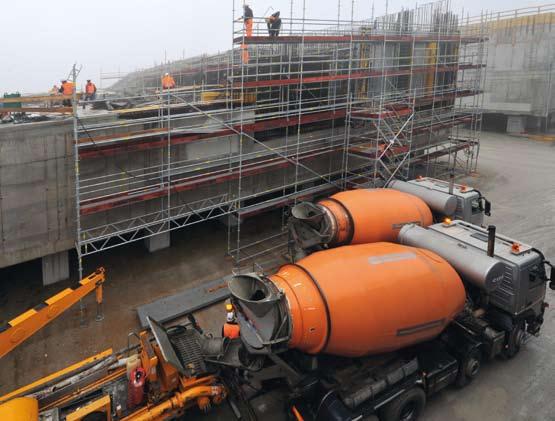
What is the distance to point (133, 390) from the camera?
233 inches

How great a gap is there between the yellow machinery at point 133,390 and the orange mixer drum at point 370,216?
4116 mm

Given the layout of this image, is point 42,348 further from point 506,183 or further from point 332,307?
point 506,183

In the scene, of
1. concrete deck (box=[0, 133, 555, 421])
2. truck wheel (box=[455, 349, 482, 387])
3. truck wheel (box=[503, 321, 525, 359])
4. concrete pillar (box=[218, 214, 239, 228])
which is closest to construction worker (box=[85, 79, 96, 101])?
concrete deck (box=[0, 133, 555, 421])

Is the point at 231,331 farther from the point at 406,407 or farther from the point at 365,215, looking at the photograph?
the point at 365,215

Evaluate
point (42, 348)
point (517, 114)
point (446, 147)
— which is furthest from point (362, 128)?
point (517, 114)

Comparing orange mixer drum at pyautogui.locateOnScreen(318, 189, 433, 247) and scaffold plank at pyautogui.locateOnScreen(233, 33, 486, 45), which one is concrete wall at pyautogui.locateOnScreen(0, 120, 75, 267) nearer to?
scaffold plank at pyautogui.locateOnScreen(233, 33, 486, 45)

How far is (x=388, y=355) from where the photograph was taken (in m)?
6.83

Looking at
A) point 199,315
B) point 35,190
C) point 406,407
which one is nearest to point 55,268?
point 35,190

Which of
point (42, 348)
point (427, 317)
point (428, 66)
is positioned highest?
point (428, 66)

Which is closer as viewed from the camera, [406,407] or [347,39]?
[406,407]

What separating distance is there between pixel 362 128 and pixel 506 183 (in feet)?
25.9

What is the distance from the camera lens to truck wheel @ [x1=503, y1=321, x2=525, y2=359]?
26.1 ft

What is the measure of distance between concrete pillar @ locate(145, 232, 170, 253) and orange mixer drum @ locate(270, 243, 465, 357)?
641cm

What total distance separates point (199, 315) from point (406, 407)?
4746 millimetres
